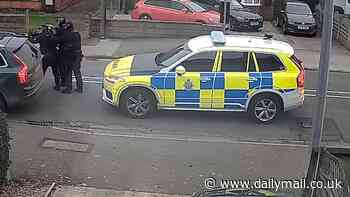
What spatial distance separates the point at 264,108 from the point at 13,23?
1272 centimetres

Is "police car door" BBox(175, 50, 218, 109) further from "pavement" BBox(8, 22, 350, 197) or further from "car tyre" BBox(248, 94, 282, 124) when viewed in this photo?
"car tyre" BBox(248, 94, 282, 124)

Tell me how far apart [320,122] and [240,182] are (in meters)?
2.69

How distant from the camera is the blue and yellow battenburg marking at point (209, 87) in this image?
11.8m

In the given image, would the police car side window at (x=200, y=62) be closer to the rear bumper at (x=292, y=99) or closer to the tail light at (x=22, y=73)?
A: the rear bumper at (x=292, y=99)

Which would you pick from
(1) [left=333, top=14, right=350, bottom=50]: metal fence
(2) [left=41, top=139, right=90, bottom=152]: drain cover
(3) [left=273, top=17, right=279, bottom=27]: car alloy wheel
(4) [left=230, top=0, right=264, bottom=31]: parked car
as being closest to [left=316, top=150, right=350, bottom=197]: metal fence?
(2) [left=41, top=139, right=90, bottom=152]: drain cover

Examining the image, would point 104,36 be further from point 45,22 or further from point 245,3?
point 245,3

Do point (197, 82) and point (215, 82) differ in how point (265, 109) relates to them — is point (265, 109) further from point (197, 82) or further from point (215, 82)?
point (197, 82)

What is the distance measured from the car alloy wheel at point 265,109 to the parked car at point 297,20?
13633mm

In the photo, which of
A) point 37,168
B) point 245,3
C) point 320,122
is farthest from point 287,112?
point 245,3

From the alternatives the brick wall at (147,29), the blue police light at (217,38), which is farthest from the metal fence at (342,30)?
the blue police light at (217,38)

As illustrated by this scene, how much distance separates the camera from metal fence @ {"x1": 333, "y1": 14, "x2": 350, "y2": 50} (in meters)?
23.0

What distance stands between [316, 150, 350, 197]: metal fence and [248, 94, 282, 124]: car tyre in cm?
582

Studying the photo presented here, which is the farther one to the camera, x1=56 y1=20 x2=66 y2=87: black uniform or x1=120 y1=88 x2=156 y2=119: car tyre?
x1=56 y1=20 x2=66 y2=87: black uniform

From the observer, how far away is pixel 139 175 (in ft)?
29.8
